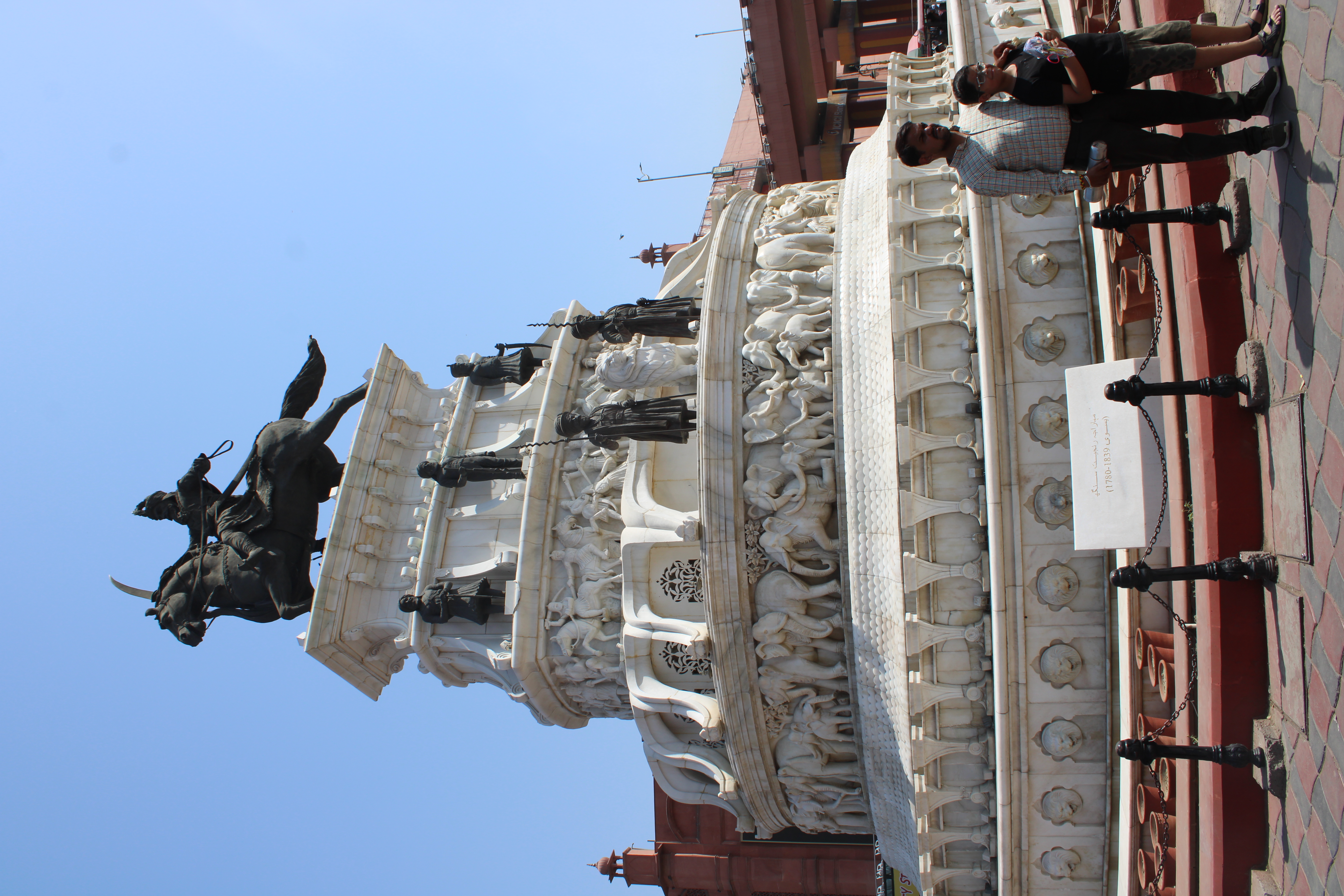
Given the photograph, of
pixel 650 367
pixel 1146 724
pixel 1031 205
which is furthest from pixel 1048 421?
pixel 650 367

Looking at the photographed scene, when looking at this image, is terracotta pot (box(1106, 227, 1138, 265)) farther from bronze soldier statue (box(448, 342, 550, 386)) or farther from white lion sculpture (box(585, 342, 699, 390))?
bronze soldier statue (box(448, 342, 550, 386))

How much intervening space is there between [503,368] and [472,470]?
7.94 feet

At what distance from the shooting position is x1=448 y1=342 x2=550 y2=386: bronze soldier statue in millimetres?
18484

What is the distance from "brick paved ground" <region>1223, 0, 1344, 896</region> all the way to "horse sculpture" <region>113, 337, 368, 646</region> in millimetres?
15867

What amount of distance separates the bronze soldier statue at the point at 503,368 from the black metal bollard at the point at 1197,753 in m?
12.6

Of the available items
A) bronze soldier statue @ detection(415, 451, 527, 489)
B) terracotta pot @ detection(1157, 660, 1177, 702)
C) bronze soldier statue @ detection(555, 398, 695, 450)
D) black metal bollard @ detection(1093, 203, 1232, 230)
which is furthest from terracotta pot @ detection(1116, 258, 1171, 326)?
bronze soldier statue @ detection(415, 451, 527, 489)

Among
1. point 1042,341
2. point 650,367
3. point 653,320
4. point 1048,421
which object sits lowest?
point 1048,421

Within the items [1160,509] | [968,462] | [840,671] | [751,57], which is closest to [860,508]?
[968,462]

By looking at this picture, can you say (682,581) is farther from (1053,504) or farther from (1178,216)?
(1178,216)

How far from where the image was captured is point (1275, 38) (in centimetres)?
729

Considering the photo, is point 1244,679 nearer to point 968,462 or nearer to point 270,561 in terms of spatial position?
point 968,462

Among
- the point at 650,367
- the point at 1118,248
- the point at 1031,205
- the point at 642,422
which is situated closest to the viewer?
the point at 1118,248

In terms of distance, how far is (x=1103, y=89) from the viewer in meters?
7.87

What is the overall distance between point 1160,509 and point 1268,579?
183cm
